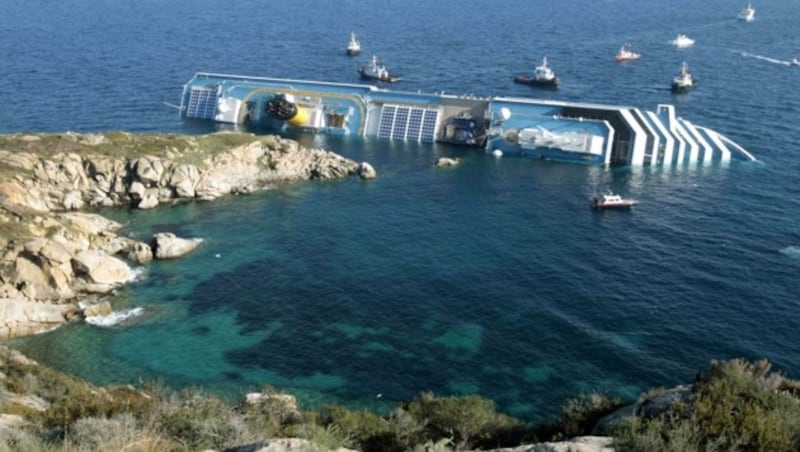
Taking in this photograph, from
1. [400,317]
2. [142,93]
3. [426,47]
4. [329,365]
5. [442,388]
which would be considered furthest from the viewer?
[426,47]

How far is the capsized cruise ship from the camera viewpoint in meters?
106

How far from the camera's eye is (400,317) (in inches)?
2596

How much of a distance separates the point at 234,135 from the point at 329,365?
57.4m

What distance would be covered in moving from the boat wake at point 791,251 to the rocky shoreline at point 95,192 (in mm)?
50059

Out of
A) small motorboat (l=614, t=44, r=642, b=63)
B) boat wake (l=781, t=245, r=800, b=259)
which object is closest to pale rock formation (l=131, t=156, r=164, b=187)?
boat wake (l=781, t=245, r=800, b=259)

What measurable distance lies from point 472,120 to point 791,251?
5156 centimetres

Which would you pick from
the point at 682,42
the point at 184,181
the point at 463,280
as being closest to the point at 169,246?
the point at 184,181

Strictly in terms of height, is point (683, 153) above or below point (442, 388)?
above

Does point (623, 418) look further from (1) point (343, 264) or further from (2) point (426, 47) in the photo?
Result: (2) point (426, 47)

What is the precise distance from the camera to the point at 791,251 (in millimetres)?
75875

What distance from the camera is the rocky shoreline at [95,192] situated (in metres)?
69.4

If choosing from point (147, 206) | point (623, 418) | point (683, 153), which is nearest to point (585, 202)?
point (683, 153)

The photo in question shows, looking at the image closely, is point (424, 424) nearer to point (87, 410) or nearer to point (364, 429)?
point (364, 429)

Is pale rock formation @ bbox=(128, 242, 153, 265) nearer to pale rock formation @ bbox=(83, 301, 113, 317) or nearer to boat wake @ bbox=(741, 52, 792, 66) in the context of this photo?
pale rock formation @ bbox=(83, 301, 113, 317)
